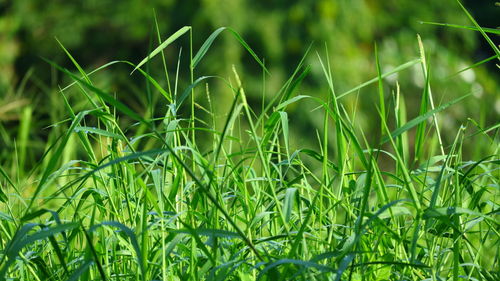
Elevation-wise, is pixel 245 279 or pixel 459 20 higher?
pixel 245 279

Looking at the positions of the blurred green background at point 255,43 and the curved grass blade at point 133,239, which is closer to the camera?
the curved grass blade at point 133,239

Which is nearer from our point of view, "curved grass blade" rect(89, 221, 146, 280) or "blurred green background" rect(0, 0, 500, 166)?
"curved grass blade" rect(89, 221, 146, 280)

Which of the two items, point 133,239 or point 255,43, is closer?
point 133,239

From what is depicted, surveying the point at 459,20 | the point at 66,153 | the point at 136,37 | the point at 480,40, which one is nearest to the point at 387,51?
the point at 459,20

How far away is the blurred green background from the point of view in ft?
18.8

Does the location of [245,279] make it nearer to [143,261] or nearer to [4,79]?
[143,261]

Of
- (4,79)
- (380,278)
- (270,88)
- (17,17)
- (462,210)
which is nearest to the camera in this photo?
(462,210)

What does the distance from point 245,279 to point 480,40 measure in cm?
979

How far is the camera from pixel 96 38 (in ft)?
23.2

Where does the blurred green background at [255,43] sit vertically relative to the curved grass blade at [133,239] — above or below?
below

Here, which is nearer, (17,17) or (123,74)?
(123,74)

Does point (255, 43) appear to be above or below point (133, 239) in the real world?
below

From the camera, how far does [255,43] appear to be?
5922 millimetres

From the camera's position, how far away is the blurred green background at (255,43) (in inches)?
226
